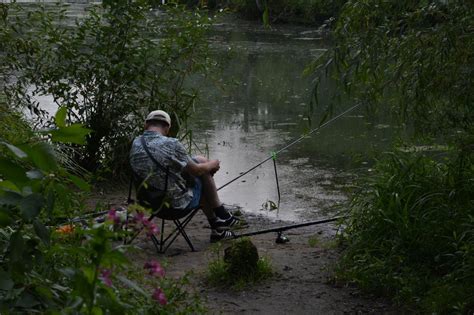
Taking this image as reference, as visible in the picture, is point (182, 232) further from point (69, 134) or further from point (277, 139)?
point (277, 139)

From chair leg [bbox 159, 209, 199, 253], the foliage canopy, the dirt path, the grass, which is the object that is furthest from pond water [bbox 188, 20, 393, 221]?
the grass

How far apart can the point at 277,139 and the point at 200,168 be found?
4673 mm

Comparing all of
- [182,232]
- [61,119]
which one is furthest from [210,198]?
[61,119]

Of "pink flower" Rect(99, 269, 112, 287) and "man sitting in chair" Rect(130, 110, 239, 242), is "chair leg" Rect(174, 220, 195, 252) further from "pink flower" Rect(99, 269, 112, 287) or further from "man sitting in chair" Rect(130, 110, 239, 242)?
"pink flower" Rect(99, 269, 112, 287)

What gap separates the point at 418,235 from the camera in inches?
191

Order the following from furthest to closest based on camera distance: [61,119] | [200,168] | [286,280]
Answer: [200,168] → [286,280] → [61,119]

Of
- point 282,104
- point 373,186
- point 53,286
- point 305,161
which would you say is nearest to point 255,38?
point 282,104

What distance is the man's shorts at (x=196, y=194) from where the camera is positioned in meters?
5.74

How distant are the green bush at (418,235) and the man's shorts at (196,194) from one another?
99 centimetres

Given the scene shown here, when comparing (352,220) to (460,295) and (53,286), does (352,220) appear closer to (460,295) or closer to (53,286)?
(460,295)

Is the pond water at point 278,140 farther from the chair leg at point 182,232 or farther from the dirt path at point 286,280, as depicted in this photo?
the chair leg at point 182,232

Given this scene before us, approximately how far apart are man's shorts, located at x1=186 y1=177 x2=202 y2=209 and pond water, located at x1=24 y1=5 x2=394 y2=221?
1.01m

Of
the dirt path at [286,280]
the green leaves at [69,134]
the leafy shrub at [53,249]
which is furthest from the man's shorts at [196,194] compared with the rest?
the green leaves at [69,134]

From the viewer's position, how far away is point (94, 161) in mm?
7652
